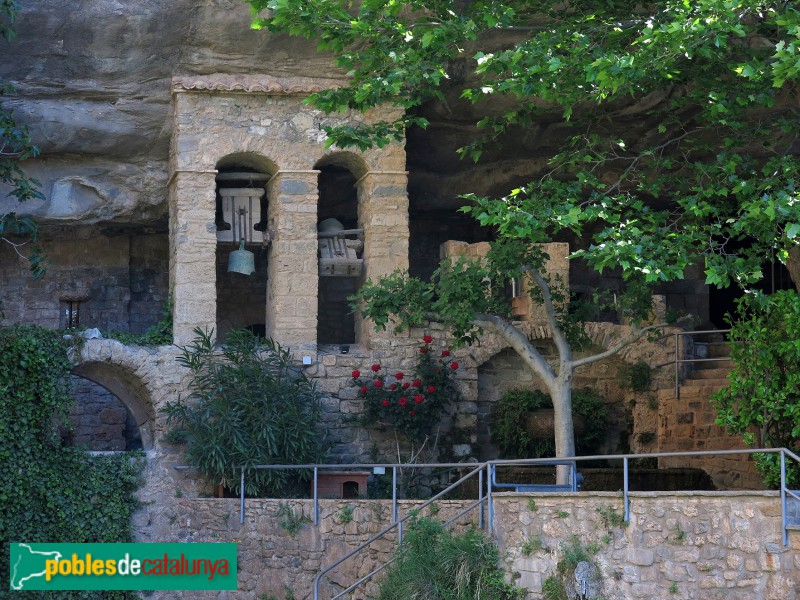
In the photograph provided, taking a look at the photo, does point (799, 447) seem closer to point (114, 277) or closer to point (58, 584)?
point (58, 584)

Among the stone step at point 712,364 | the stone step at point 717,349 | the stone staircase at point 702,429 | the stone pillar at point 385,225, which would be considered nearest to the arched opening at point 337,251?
the stone pillar at point 385,225

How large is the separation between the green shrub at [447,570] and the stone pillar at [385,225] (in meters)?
4.31

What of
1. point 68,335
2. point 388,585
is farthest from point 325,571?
point 68,335

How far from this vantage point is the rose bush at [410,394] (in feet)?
49.1

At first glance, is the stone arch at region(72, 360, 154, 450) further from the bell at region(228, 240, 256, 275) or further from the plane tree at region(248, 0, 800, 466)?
the plane tree at region(248, 0, 800, 466)

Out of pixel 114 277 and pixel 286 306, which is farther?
pixel 114 277

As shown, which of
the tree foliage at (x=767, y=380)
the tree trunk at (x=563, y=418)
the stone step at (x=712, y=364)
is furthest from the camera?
the stone step at (x=712, y=364)

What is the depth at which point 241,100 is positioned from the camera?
50.3 feet

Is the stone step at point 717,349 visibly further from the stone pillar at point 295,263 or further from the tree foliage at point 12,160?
the tree foliage at point 12,160

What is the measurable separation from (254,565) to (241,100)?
18.3 feet

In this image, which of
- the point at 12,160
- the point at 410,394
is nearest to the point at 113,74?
the point at 12,160

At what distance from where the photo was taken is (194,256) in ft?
49.3

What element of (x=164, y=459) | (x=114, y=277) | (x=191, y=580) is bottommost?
Result: (x=191, y=580)

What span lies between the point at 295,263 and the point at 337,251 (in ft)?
2.24
